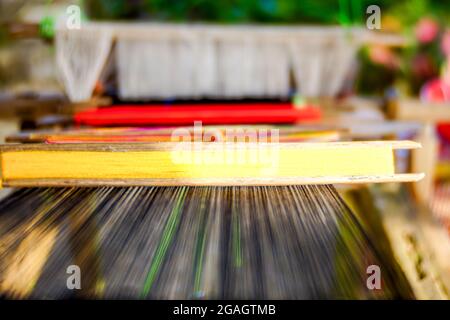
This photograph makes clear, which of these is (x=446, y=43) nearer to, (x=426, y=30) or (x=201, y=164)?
(x=426, y=30)

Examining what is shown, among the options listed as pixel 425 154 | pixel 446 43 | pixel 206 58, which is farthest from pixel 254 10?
pixel 446 43

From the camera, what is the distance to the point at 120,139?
1340 millimetres

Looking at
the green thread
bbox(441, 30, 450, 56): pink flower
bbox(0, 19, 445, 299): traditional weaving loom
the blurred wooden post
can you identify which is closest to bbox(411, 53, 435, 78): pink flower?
bbox(441, 30, 450, 56): pink flower

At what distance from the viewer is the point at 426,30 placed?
307 centimetres

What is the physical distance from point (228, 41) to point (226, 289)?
146 cm

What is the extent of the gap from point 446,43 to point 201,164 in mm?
2943

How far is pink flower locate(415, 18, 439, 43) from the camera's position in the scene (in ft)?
10.1

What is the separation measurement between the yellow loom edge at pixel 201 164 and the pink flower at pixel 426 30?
8.13ft

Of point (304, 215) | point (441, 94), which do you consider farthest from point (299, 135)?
point (441, 94)

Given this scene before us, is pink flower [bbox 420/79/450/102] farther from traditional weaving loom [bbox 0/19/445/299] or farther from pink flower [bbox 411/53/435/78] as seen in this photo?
traditional weaving loom [bbox 0/19/445/299]

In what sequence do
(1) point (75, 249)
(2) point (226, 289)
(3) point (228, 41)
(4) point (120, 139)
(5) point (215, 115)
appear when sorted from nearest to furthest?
(2) point (226, 289), (1) point (75, 249), (4) point (120, 139), (5) point (215, 115), (3) point (228, 41)

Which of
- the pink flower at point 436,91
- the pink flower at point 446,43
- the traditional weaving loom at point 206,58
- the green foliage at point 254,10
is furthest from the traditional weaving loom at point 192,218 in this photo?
the pink flower at point 446,43
